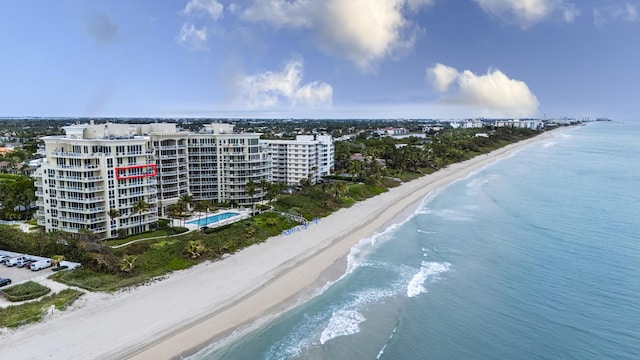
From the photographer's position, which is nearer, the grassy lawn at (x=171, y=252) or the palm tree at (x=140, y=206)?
the grassy lawn at (x=171, y=252)

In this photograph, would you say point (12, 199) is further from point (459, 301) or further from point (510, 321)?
point (510, 321)

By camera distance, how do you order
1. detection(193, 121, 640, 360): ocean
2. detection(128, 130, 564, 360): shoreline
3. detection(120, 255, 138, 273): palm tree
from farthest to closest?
detection(120, 255, 138, 273): palm tree, detection(193, 121, 640, 360): ocean, detection(128, 130, 564, 360): shoreline

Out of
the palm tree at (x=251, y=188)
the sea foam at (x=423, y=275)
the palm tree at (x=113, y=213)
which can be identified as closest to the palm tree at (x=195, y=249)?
the palm tree at (x=113, y=213)

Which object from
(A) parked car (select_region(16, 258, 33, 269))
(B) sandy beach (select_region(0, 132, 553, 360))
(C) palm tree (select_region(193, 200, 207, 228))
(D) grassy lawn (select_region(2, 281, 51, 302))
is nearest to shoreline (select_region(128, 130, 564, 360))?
(B) sandy beach (select_region(0, 132, 553, 360))

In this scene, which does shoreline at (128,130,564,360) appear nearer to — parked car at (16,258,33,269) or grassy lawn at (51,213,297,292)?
grassy lawn at (51,213,297,292)

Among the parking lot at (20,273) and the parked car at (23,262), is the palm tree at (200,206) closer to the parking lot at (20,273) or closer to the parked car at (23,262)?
the parking lot at (20,273)

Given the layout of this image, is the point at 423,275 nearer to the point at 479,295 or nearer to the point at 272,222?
the point at 479,295

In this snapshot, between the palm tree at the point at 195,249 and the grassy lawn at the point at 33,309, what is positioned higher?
the palm tree at the point at 195,249
